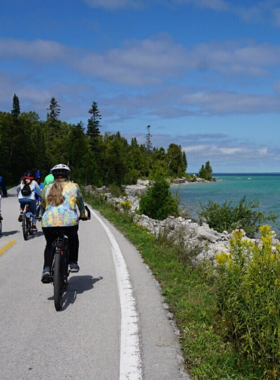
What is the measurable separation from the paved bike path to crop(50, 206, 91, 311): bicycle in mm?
256

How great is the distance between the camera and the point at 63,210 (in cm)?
595

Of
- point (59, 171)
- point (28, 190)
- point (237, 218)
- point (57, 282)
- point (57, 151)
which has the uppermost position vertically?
point (57, 151)

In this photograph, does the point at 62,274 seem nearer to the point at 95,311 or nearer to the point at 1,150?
the point at 95,311

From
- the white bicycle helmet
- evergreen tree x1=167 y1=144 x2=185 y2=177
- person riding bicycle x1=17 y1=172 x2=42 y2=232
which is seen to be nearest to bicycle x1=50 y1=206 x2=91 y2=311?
the white bicycle helmet

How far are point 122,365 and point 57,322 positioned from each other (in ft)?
4.99

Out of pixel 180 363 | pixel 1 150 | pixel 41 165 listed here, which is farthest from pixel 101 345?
pixel 41 165

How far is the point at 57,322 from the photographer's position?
5.18 metres

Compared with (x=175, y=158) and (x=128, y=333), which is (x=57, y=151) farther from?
(x=128, y=333)

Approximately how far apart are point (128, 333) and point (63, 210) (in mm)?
2101

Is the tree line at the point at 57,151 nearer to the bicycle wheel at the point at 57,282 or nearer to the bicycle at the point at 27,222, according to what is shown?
the bicycle at the point at 27,222

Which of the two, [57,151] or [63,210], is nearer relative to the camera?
[63,210]

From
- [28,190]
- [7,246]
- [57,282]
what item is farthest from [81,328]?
[28,190]

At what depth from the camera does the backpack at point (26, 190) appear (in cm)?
1260

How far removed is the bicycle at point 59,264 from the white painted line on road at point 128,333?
3.04 feet
